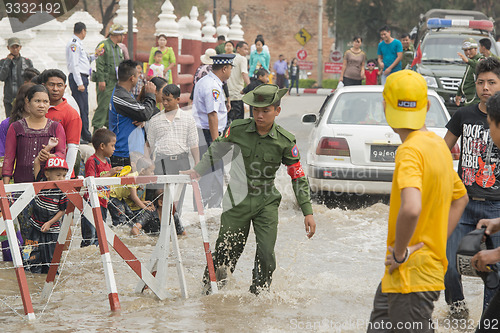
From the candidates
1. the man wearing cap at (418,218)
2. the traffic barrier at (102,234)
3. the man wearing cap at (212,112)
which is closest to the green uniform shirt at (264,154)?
the traffic barrier at (102,234)

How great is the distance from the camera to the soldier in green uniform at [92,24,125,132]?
13203 mm

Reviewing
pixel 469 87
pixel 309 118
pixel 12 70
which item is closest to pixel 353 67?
pixel 469 87

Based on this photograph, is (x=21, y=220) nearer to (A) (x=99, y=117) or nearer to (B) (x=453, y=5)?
(A) (x=99, y=117)

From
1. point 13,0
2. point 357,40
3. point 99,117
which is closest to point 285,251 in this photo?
point 99,117

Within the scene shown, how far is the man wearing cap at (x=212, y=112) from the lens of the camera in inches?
379

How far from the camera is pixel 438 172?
3.74 metres

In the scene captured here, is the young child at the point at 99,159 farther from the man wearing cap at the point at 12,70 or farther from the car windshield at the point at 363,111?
the man wearing cap at the point at 12,70

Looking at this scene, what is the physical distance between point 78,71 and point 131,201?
226 inches

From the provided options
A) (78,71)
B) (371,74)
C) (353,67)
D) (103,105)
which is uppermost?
(78,71)

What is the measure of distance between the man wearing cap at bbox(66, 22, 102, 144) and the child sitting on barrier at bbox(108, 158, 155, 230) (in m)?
5.00

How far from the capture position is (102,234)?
18.6 ft

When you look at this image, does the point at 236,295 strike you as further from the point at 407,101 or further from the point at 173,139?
the point at 407,101

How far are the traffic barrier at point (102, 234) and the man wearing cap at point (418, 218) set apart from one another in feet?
8.18

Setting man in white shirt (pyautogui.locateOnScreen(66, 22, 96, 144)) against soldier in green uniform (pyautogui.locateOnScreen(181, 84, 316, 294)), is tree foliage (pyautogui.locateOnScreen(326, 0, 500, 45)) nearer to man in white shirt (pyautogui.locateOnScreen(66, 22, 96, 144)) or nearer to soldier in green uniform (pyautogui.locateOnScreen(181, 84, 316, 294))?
man in white shirt (pyautogui.locateOnScreen(66, 22, 96, 144))
